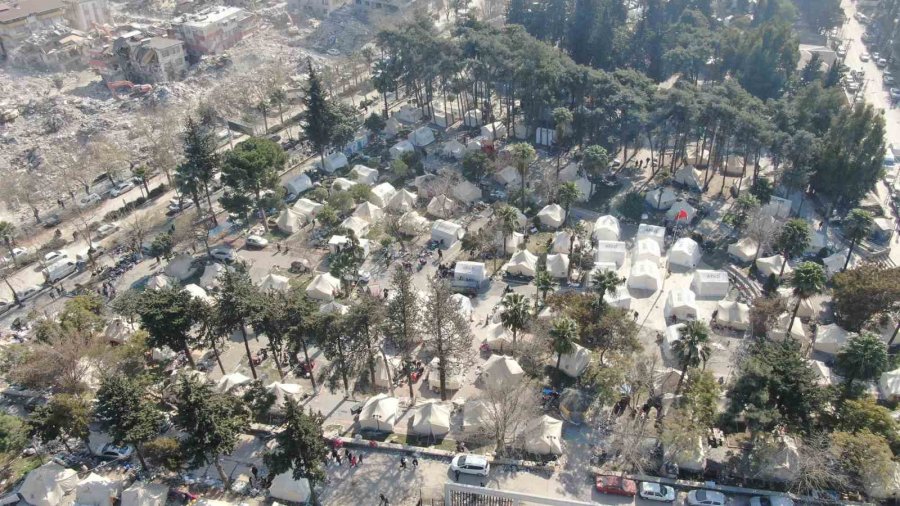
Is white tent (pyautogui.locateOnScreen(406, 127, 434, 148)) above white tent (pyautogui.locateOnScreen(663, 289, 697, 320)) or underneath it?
above

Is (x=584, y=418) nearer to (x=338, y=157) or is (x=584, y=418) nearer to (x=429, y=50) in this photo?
(x=338, y=157)

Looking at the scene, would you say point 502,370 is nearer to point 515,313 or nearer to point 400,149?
point 515,313

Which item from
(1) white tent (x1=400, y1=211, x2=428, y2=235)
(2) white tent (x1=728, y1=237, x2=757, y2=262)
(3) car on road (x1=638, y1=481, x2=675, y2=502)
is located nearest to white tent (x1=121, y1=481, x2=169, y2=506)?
A: (3) car on road (x1=638, y1=481, x2=675, y2=502)

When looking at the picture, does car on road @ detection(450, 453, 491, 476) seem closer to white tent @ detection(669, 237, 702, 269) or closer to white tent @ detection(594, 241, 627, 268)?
white tent @ detection(594, 241, 627, 268)

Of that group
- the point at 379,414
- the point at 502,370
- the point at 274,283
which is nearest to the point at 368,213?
the point at 274,283

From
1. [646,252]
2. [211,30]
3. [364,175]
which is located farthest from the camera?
[211,30]

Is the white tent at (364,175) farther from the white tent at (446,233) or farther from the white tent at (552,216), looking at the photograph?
the white tent at (552,216)

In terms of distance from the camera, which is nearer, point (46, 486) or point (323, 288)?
point (46, 486)
